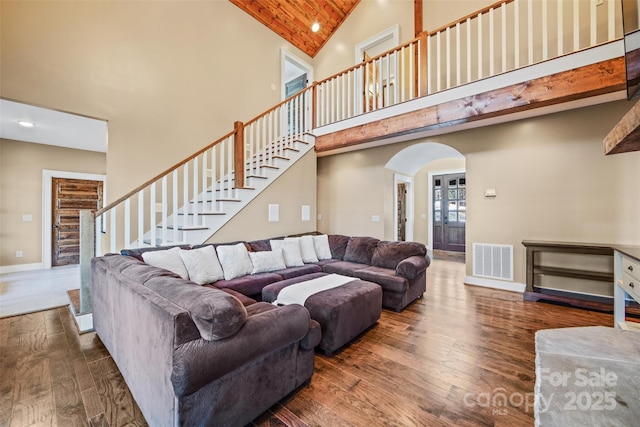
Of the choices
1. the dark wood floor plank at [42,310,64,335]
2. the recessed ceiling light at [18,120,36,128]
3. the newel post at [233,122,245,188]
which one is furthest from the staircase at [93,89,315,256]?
the recessed ceiling light at [18,120,36,128]

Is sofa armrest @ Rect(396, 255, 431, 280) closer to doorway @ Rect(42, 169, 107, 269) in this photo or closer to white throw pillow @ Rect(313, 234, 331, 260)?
white throw pillow @ Rect(313, 234, 331, 260)

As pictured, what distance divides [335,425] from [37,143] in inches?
282

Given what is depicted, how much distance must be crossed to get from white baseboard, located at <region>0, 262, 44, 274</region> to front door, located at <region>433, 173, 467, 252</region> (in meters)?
9.20

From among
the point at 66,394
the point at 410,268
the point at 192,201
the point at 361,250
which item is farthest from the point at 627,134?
the point at 192,201

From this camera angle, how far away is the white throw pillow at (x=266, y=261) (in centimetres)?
342

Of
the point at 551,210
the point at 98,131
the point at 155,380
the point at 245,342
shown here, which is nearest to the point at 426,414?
the point at 245,342

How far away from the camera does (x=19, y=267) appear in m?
5.03

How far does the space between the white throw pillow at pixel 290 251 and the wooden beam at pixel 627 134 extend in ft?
10.9

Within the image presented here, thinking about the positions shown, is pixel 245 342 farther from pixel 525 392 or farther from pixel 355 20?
pixel 355 20

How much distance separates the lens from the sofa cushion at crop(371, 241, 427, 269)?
3.69 meters

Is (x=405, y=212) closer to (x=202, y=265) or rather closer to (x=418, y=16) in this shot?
(x=418, y=16)

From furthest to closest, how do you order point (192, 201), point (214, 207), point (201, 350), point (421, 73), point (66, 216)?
point (66, 216) → point (192, 201) → point (421, 73) → point (214, 207) → point (201, 350)

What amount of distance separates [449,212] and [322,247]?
466 cm

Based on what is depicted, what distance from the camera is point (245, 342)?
1.31 metres
